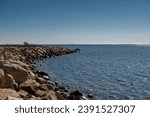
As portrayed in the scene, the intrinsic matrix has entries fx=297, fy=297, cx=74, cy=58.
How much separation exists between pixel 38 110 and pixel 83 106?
0.88 meters

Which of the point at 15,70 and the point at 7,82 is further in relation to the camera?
the point at 15,70

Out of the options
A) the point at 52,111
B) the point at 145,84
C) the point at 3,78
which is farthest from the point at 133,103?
the point at 145,84

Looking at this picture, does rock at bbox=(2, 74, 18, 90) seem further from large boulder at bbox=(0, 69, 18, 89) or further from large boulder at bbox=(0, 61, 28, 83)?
large boulder at bbox=(0, 61, 28, 83)

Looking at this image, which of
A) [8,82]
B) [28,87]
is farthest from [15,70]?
[8,82]

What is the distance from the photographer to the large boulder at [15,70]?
11062 mm

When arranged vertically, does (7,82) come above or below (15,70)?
below

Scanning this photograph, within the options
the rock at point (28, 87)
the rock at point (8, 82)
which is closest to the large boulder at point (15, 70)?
the rock at point (28, 87)

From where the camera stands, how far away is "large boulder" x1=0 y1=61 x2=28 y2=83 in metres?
11.1

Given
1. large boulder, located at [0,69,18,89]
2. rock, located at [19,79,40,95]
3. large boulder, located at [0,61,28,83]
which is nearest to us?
large boulder, located at [0,69,18,89]

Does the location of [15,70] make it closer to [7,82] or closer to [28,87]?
[28,87]

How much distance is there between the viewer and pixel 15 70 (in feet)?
36.6

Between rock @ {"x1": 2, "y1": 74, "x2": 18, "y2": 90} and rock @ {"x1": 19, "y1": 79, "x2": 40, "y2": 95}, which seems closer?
rock @ {"x1": 2, "y1": 74, "x2": 18, "y2": 90}

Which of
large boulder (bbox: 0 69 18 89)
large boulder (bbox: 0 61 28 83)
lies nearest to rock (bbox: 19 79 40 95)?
large boulder (bbox: 0 61 28 83)

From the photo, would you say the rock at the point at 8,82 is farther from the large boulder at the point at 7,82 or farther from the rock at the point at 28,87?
the rock at the point at 28,87
